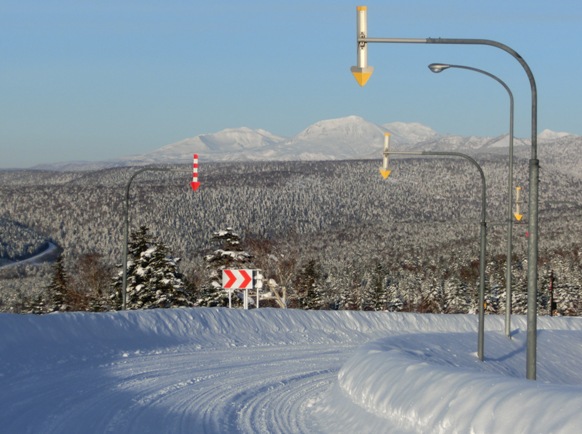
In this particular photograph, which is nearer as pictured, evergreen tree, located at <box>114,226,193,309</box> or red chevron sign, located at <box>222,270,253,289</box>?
red chevron sign, located at <box>222,270,253,289</box>

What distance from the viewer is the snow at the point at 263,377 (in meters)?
10.8

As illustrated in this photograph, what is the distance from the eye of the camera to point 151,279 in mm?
52281

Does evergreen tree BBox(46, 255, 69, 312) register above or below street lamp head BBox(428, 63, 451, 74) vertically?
below

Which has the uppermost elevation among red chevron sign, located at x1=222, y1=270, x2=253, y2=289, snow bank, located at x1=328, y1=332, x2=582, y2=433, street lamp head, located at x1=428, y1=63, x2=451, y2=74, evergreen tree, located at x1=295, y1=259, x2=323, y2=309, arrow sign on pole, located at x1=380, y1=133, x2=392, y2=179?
street lamp head, located at x1=428, y1=63, x2=451, y2=74

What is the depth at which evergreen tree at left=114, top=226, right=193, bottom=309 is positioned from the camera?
5169 cm

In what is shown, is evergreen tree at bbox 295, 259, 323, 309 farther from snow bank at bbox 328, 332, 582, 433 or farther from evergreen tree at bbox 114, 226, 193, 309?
snow bank at bbox 328, 332, 582, 433

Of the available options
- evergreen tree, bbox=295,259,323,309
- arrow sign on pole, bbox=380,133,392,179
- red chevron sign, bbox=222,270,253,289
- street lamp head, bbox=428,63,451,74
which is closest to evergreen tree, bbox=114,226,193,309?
red chevron sign, bbox=222,270,253,289

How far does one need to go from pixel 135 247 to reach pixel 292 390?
35292mm

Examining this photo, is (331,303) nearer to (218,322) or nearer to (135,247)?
(135,247)

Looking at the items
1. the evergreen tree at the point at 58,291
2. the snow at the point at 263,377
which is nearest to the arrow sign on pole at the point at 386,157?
the snow at the point at 263,377

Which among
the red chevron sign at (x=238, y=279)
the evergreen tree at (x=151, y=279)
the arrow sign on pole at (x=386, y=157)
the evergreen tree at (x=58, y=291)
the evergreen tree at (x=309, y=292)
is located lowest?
the evergreen tree at (x=309, y=292)

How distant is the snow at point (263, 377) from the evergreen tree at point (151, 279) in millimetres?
17074

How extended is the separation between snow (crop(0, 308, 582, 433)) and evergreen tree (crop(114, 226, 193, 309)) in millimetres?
17074

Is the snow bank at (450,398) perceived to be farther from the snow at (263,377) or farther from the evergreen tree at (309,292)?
the evergreen tree at (309,292)
